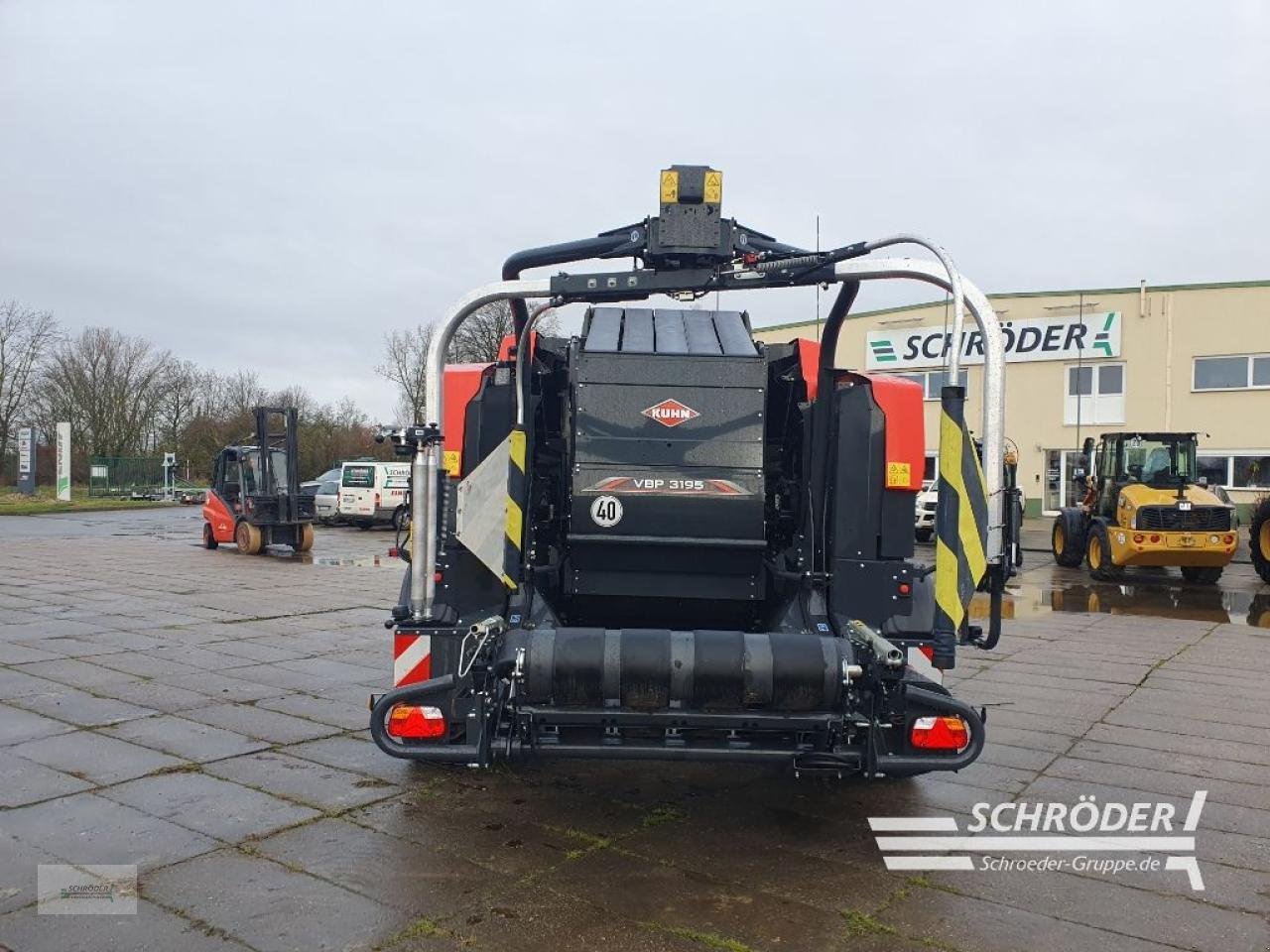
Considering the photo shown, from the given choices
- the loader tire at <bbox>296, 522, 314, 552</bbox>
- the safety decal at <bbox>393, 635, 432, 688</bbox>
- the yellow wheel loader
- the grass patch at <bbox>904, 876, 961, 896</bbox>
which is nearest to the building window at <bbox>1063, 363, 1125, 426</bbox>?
the yellow wheel loader

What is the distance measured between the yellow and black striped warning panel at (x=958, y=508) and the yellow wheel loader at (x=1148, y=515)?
544 inches

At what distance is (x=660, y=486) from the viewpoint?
4.75m

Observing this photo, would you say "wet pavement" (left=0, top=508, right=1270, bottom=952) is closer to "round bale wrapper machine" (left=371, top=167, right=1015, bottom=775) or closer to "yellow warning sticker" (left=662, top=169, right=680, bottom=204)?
"round bale wrapper machine" (left=371, top=167, right=1015, bottom=775)

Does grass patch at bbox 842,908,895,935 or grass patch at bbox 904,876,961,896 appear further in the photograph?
grass patch at bbox 904,876,961,896

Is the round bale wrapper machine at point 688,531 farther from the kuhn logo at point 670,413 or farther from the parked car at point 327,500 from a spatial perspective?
the parked car at point 327,500

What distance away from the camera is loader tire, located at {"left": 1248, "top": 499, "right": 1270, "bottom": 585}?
16584 mm

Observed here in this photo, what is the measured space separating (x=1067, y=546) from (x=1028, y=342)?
1493 centimetres

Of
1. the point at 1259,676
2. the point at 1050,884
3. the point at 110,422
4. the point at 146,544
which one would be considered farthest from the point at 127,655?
the point at 110,422

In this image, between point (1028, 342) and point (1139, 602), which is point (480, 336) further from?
point (1139, 602)

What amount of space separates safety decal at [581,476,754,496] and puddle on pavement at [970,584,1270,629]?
7.72 metres

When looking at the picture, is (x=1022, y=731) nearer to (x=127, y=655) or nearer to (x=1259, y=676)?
(x=1259, y=676)

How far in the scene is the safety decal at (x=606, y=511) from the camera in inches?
188

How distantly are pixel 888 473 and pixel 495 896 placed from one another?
248cm

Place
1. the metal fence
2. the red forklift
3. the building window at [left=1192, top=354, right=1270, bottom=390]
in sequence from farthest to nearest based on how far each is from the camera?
the metal fence
the building window at [left=1192, top=354, right=1270, bottom=390]
the red forklift
